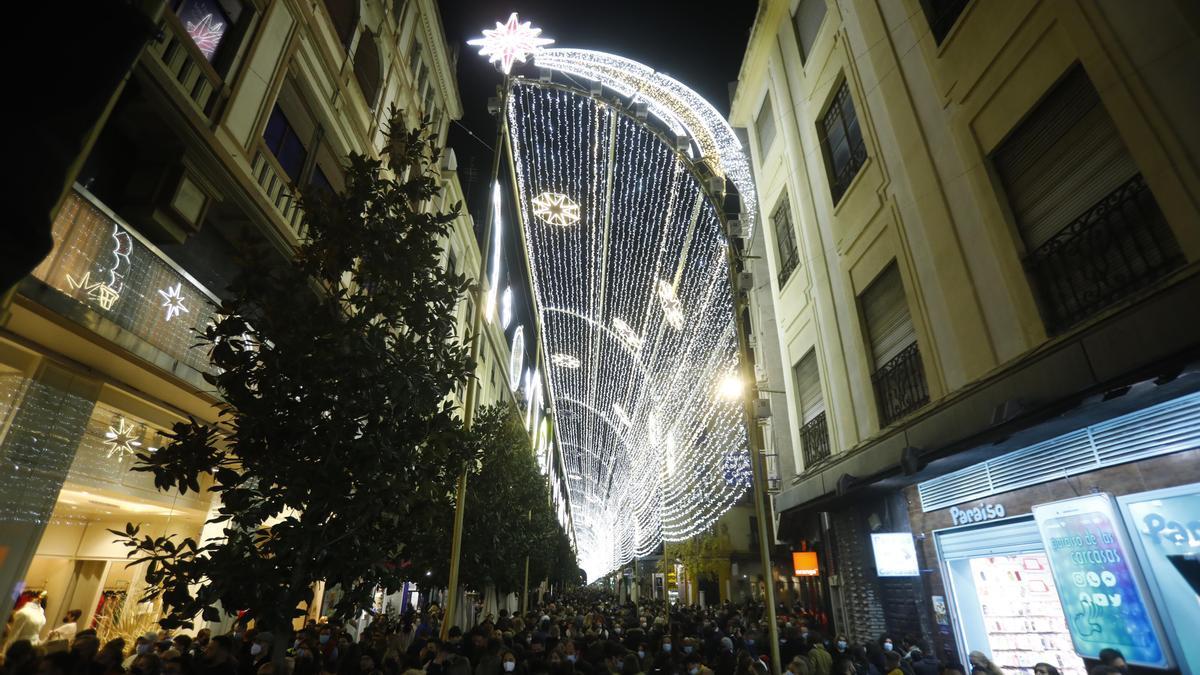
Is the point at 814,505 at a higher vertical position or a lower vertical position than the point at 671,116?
lower

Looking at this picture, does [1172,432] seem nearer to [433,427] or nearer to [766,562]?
[766,562]

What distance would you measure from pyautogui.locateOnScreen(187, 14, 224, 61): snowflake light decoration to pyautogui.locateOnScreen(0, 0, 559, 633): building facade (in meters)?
0.03

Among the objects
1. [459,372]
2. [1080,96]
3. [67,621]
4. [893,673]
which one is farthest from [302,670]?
[1080,96]

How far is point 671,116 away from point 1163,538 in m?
12.0

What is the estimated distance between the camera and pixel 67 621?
9828 mm

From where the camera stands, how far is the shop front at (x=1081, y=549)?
5.99m

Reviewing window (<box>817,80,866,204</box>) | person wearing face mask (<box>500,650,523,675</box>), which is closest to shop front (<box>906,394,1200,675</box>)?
window (<box>817,80,866,204</box>)

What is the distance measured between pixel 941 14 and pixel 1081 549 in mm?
8186

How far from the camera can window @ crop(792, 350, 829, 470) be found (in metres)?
13.8

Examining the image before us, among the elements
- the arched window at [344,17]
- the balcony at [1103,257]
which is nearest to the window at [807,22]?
the balcony at [1103,257]

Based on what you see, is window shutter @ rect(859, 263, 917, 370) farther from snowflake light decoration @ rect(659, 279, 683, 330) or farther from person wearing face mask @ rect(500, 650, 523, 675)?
person wearing face mask @ rect(500, 650, 523, 675)

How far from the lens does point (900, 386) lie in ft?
33.6

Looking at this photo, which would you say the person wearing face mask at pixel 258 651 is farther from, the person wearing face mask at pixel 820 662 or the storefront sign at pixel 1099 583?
the storefront sign at pixel 1099 583

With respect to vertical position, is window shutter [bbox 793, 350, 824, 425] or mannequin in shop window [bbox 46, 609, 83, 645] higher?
window shutter [bbox 793, 350, 824, 425]
